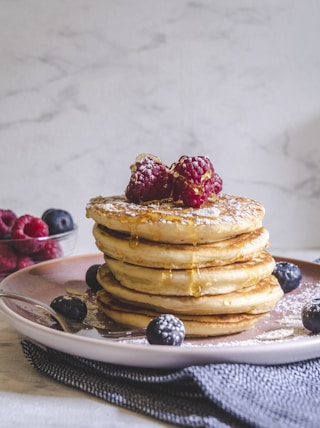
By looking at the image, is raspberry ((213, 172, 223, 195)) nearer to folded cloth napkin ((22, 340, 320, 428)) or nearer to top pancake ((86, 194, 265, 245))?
top pancake ((86, 194, 265, 245))

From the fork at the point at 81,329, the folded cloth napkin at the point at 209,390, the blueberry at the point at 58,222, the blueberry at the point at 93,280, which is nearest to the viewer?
the folded cloth napkin at the point at 209,390

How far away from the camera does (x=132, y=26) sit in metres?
2.35

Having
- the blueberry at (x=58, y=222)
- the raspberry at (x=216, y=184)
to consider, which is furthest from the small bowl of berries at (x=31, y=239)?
the raspberry at (x=216, y=184)

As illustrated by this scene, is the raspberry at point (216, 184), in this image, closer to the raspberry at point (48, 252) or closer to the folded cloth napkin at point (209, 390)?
the folded cloth napkin at point (209, 390)

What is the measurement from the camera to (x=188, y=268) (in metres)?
1.27

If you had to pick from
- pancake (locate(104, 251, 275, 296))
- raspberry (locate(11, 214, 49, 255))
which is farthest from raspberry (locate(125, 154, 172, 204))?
raspberry (locate(11, 214, 49, 255))

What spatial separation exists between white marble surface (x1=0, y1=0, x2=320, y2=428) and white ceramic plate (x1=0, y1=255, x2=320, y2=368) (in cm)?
74

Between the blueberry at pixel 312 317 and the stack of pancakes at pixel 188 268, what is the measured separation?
0.31ft

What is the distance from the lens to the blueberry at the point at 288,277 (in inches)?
61.7

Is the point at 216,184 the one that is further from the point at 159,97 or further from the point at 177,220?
the point at 159,97

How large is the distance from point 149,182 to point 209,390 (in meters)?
0.57

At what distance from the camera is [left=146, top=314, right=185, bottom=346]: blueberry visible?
3.72ft

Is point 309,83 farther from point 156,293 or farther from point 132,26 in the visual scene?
point 156,293

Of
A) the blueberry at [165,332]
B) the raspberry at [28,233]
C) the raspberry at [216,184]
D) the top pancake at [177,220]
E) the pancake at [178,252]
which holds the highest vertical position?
the raspberry at [216,184]
